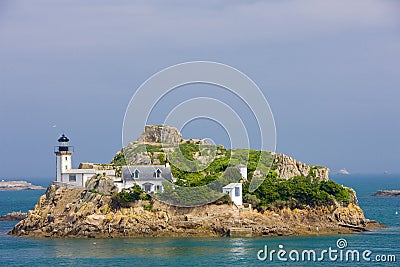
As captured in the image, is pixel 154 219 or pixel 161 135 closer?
pixel 154 219

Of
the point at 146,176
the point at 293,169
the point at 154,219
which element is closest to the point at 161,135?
the point at 293,169

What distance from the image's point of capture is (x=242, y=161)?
81438 millimetres

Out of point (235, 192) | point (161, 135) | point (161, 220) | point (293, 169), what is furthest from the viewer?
point (161, 135)

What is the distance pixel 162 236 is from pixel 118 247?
19.4 ft

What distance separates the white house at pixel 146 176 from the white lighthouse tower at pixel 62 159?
5190 millimetres

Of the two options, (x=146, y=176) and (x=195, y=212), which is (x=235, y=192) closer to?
(x=195, y=212)

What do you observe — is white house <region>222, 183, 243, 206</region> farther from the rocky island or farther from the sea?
the sea

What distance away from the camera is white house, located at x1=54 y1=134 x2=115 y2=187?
242 ft

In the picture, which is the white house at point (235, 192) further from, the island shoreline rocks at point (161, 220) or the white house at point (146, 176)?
the white house at point (146, 176)

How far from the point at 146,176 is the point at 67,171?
7.27 metres

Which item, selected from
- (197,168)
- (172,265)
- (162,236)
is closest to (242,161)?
(197,168)

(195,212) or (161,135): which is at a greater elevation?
(161,135)

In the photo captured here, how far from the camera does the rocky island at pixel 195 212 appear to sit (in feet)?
220

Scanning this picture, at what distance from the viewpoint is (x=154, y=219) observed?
67.4m
